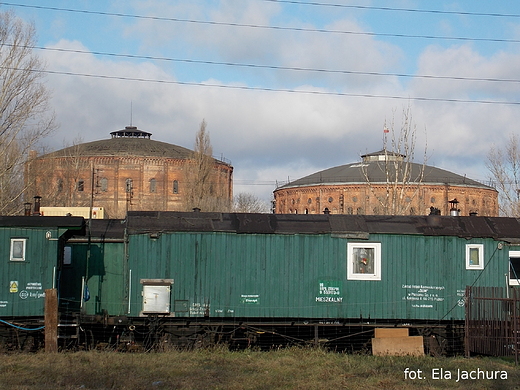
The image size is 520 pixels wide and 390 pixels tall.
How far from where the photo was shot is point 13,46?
114ft

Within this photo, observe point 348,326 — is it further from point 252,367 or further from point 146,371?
point 146,371

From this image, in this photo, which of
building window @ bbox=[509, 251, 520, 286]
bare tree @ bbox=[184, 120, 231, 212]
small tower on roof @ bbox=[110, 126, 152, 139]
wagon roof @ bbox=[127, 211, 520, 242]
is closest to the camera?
wagon roof @ bbox=[127, 211, 520, 242]

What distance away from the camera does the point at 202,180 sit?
2591 inches

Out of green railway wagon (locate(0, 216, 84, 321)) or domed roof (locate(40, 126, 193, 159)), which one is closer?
green railway wagon (locate(0, 216, 84, 321))

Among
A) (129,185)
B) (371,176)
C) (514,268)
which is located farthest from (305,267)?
(371,176)

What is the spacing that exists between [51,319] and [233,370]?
5.17m

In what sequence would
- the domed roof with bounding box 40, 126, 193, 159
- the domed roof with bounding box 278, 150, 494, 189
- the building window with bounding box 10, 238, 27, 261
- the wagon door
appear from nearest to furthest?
the building window with bounding box 10, 238, 27, 261 → the wagon door → the domed roof with bounding box 40, 126, 193, 159 → the domed roof with bounding box 278, 150, 494, 189

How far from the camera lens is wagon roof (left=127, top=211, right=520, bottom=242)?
20109mm

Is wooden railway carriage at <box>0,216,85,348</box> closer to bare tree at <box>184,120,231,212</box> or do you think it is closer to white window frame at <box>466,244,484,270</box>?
white window frame at <box>466,244,484,270</box>

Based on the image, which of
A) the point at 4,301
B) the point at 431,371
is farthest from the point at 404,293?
the point at 4,301

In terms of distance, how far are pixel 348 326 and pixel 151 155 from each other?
56399 millimetres

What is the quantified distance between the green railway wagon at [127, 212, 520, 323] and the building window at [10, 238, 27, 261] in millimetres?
3040

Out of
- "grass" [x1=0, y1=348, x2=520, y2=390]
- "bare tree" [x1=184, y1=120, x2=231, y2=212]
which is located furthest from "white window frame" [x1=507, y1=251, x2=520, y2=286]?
"bare tree" [x1=184, y1=120, x2=231, y2=212]

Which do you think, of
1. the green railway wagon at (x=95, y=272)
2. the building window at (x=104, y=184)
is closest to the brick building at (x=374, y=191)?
the building window at (x=104, y=184)
